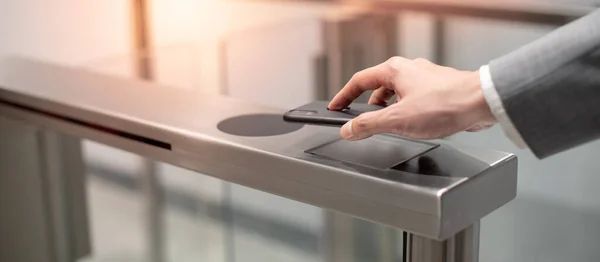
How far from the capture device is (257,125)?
1.92ft

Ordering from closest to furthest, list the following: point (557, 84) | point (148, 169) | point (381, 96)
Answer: point (557, 84) → point (381, 96) → point (148, 169)

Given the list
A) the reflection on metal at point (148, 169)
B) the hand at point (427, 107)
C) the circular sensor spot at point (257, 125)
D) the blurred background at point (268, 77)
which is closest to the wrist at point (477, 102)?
the hand at point (427, 107)

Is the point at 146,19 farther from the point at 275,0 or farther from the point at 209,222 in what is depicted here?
the point at 209,222

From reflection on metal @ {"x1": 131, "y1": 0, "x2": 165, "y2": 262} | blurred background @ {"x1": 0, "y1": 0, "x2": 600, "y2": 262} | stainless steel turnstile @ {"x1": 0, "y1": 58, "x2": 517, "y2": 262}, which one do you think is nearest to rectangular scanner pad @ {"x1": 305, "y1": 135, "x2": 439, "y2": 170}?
stainless steel turnstile @ {"x1": 0, "y1": 58, "x2": 517, "y2": 262}

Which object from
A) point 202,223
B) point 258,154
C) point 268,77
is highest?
point 258,154

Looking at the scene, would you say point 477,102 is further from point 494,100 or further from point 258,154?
point 258,154

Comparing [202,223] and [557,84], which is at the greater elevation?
[557,84]

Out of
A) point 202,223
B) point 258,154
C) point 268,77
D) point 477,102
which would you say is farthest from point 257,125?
point 268,77

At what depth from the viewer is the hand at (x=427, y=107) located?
1.53ft

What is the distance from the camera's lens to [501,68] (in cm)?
46

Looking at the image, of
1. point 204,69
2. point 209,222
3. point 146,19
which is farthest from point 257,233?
point 146,19

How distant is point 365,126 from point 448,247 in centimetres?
9

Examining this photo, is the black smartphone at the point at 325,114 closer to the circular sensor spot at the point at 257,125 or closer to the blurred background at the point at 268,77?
the circular sensor spot at the point at 257,125

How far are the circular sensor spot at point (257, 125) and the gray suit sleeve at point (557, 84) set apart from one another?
0.17m
